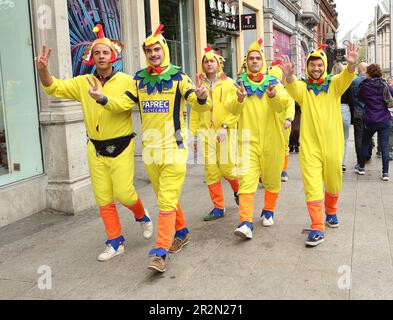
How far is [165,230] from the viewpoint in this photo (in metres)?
4.04

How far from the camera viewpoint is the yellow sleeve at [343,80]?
14.9 ft

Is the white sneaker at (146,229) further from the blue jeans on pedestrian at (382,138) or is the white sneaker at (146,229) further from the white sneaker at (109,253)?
the blue jeans on pedestrian at (382,138)

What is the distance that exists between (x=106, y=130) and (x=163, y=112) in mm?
559

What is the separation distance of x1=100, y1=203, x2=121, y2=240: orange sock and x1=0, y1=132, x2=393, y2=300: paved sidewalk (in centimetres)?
24

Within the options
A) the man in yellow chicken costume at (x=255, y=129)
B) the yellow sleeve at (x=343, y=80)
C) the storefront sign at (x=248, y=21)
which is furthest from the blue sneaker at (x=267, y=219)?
the storefront sign at (x=248, y=21)

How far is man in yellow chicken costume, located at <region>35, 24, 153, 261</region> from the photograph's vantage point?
429 cm

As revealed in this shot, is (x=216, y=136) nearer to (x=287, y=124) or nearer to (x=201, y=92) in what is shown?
(x=287, y=124)

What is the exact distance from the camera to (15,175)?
6.05 m

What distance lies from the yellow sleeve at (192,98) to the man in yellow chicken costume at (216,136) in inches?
52.7

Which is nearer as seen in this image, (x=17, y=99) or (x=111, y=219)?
(x=111, y=219)

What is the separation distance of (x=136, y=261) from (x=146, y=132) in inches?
46.0

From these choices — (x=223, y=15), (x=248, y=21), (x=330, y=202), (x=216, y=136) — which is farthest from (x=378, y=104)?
(x=248, y=21)

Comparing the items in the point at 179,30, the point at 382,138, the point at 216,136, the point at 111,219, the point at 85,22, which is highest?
the point at 179,30

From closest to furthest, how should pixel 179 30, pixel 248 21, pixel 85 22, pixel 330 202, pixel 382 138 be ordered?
pixel 330 202 < pixel 85 22 < pixel 382 138 < pixel 179 30 < pixel 248 21
